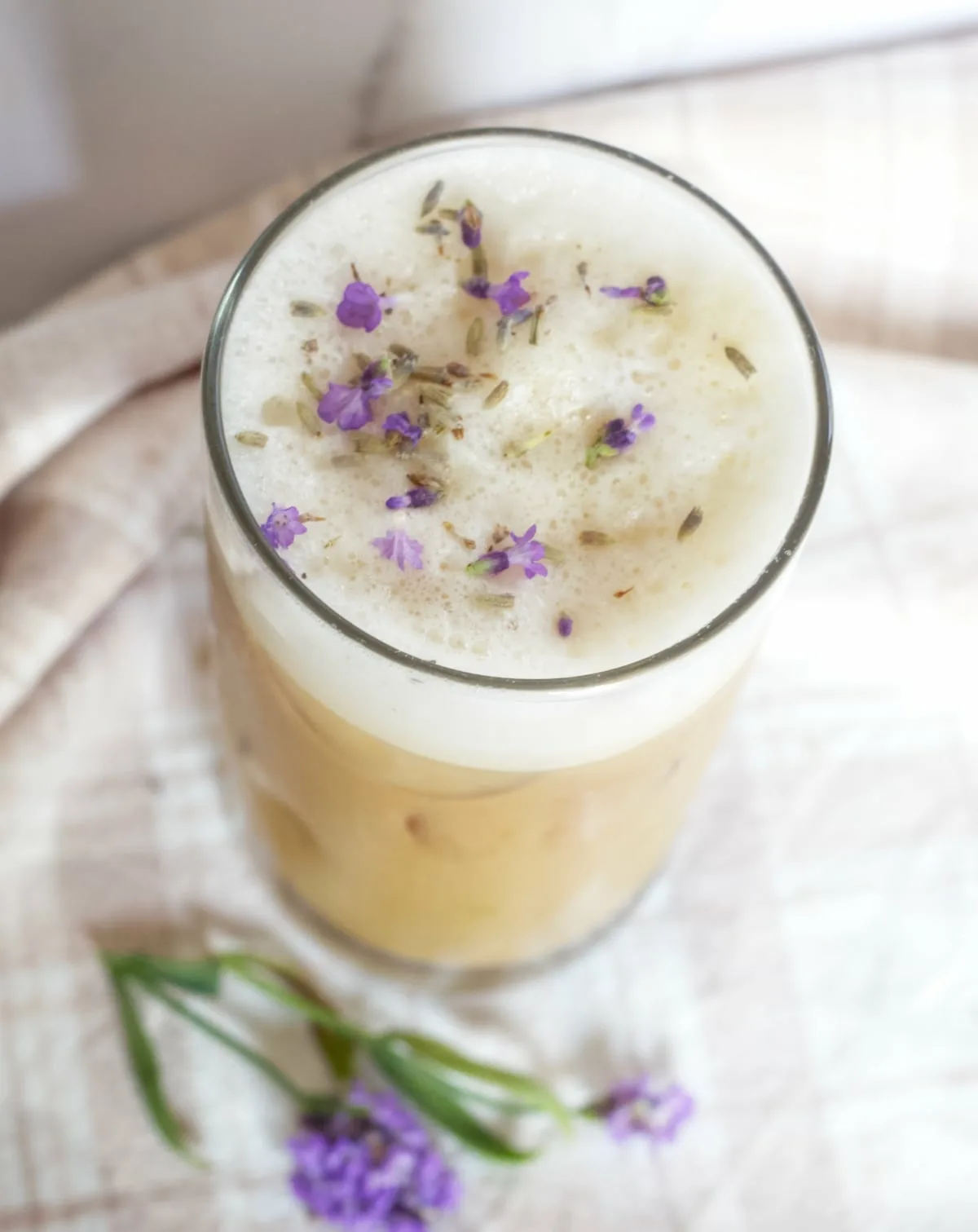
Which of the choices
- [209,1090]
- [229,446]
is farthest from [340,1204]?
[229,446]

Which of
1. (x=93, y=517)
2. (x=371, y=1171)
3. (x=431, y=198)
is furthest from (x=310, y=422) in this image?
(x=371, y=1171)

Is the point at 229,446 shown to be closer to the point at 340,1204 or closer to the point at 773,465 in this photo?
the point at 773,465

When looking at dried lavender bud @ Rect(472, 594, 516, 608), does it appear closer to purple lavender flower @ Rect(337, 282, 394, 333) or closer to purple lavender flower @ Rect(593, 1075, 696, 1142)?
purple lavender flower @ Rect(337, 282, 394, 333)

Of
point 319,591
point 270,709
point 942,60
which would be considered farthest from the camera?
point 942,60

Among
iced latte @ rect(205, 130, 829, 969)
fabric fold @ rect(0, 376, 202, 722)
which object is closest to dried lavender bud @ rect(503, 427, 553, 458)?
iced latte @ rect(205, 130, 829, 969)

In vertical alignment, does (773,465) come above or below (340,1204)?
above
